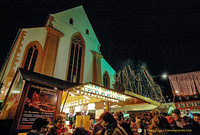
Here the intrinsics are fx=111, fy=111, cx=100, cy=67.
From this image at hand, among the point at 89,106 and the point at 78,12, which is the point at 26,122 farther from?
the point at 78,12

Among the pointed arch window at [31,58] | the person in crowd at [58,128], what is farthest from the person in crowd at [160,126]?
the pointed arch window at [31,58]

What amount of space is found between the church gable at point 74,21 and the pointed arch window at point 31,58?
146 inches

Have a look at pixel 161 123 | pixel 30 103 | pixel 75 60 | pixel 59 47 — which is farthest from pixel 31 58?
pixel 161 123

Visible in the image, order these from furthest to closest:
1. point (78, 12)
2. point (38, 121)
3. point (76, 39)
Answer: point (78, 12), point (76, 39), point (38, 121)

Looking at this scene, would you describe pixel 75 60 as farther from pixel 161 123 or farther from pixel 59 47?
pixel 161 123

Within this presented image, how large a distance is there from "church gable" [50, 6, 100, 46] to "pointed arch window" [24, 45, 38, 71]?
3709 millimetres

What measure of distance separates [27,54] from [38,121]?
37.3 feet

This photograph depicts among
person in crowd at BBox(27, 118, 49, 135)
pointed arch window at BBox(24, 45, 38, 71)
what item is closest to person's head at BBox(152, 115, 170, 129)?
person in crowd at BBox(27, 118, 49, 135)

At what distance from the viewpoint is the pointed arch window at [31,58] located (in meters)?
11.5

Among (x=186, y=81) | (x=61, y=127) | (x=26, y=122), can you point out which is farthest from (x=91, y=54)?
(x=186, y=81)

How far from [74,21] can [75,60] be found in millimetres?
6182

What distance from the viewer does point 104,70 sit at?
1845cm

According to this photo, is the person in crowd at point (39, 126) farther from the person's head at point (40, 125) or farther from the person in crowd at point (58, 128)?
the person in crowd at point (58, 128)

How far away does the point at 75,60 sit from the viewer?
585 inches
